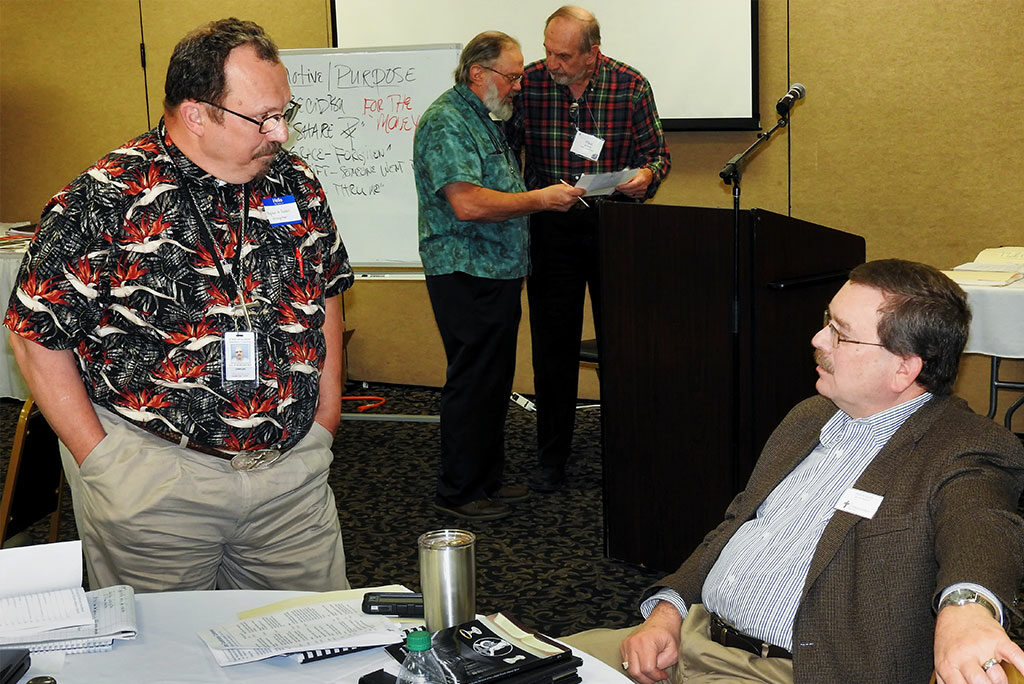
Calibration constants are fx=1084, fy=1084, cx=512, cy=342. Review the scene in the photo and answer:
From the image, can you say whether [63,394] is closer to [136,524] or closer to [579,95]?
[136,524]

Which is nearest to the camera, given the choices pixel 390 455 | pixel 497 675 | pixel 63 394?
pixel 497 675

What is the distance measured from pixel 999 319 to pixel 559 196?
5.26ft

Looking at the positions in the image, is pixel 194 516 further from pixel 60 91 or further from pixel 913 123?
pixel 60 91

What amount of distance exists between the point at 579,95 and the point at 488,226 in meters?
0.81

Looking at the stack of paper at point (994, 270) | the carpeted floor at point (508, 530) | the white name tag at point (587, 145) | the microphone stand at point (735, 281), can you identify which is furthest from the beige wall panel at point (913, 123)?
the microphone stand at point (735, 281)

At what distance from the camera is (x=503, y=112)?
3.96 metres

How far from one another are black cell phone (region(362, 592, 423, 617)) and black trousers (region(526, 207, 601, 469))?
268 cm

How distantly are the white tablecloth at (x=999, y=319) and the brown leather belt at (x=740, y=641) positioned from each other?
2.24 m

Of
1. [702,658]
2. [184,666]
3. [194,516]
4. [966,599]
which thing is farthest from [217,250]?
[966,599]

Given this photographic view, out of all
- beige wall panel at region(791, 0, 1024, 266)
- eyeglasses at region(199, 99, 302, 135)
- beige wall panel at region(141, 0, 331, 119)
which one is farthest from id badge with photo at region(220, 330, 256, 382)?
beige wall panel at region(141, 0, 331, 119)

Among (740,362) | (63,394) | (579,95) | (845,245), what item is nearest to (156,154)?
(63,394)

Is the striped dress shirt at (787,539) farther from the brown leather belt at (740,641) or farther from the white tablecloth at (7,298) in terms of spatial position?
the white tablecloth at (7,298)

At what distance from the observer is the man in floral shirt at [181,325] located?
6.73ft

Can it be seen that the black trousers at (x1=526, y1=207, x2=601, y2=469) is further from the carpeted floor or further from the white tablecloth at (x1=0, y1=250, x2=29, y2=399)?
the white tablecloth at (x1=0, y1=250, x2=29, y2=399)
